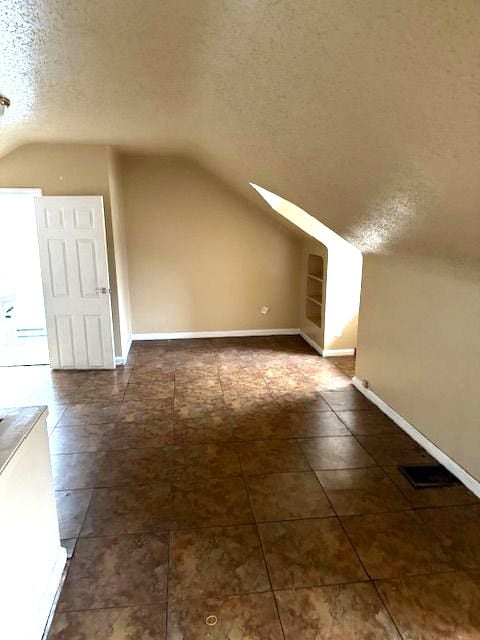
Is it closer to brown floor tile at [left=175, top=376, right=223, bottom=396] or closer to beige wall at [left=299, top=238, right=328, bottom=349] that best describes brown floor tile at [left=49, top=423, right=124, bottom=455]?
brown floor tile at [left=175, top=376, right=223, bottom=396]

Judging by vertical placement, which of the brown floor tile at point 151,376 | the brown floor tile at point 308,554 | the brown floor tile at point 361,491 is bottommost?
the brown floor tile at point 308,554

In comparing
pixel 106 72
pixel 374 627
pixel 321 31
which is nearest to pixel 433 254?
pixel 321 31

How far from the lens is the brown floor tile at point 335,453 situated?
9.24 feet

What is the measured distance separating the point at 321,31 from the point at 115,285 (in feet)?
12.5

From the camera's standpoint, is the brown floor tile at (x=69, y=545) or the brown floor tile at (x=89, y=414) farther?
the brown floor tile at (x=89, y=414)

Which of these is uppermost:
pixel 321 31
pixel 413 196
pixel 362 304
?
pixel 321 31

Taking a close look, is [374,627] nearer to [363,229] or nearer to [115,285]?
[363,229]

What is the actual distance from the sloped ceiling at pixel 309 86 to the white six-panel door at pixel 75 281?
47.6 inches

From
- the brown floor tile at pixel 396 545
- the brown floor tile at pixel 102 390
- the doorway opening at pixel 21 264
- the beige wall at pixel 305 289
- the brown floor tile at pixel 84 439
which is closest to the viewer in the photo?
the brown floor tile at pixel 396 545

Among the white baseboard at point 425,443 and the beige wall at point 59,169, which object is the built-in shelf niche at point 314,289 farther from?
the beige wall at point 59,169

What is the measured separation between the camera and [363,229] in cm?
303

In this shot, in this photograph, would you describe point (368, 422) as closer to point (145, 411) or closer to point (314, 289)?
point (145, 411)

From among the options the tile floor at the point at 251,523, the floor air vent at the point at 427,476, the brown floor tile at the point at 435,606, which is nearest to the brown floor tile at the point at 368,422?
the tile floor at the point at 251,523

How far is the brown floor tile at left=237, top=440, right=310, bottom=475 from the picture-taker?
9.10 ft
